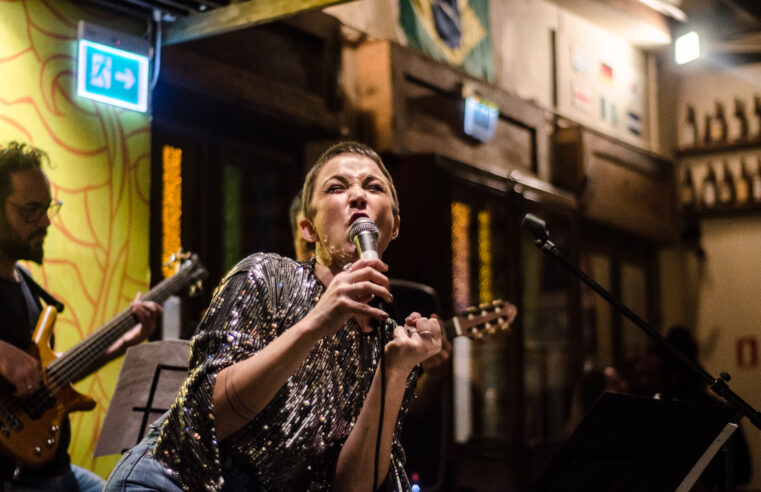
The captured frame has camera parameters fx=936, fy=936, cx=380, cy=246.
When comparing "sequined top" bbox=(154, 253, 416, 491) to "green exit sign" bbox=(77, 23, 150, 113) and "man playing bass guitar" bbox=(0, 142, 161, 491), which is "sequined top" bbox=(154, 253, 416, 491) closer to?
"man playing bass guitar" bbox=(0, 142, 161, 491)

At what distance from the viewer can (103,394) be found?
13.9ft

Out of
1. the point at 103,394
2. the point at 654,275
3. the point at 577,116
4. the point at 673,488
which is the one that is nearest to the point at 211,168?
the point at 103,394

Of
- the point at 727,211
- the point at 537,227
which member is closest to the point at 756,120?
the point at 727,211

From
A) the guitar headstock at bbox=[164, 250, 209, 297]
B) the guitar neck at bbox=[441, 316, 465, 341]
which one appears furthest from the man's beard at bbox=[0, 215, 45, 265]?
the guitar neck at bbox=[441, 316, 465, 341]

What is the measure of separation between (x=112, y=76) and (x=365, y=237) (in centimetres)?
296

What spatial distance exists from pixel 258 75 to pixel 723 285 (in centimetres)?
591

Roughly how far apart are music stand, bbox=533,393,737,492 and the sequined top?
633 millimetres

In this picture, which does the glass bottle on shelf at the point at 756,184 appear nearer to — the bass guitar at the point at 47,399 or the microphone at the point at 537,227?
the microphone at the point at 537,227

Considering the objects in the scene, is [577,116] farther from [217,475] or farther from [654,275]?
[217,475]

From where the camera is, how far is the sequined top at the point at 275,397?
1.70 m

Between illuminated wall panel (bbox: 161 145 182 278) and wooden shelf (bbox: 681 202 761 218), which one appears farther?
wooden shelf (bbox: 681 202 761 218)

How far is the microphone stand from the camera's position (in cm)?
260

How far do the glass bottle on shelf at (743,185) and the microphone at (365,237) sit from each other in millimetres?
7766

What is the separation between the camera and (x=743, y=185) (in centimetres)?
881
